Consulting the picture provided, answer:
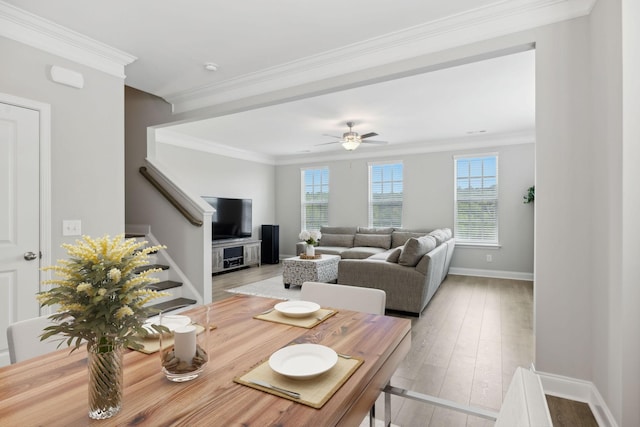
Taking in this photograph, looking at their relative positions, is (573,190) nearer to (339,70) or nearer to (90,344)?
(339,70)

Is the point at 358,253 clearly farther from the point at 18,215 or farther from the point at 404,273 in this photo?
the point at 18,215

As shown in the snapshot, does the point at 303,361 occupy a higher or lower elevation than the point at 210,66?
lower

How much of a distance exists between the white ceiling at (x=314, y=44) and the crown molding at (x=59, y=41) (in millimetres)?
69

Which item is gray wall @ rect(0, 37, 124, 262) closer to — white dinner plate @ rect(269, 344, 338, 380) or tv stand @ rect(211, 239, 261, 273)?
white dinner plate @ rect(269, 344, 338, 380)

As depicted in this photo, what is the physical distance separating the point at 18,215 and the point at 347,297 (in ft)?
8.10

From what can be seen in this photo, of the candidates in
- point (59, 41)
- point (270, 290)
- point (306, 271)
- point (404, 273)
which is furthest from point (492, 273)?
point (59, 41)

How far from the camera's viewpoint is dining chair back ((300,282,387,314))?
6.10ft

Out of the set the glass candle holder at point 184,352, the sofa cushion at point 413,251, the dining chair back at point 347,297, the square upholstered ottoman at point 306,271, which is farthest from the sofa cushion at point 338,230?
the glass candle holder at point 184,352

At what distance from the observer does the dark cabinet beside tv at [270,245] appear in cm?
777

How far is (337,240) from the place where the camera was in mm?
7387

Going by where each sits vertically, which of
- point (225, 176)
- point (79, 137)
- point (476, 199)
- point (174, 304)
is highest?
point (225, 176)

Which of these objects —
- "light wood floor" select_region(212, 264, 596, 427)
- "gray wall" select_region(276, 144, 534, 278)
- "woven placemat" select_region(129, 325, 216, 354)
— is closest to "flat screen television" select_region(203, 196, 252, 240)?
"gray wall" select_region(276, 144, 534, 278)

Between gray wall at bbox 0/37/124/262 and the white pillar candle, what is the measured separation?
94.0 inches

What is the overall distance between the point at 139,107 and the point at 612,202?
4825 mm
